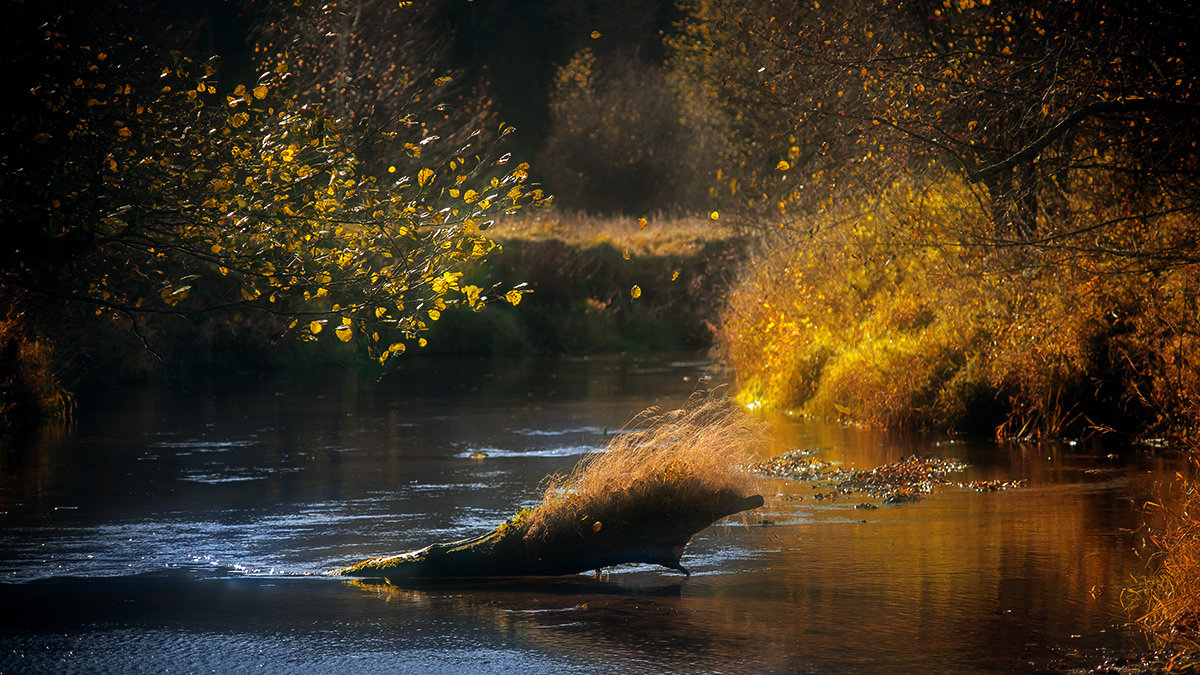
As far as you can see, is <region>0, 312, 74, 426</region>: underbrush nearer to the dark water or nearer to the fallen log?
the dark water

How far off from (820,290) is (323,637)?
17.2 metres

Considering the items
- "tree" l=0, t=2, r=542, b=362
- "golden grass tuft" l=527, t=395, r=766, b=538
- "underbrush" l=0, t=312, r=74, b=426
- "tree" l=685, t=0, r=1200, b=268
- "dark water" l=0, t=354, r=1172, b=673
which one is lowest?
"dark water" l=0, t=354, r=1172, b=673

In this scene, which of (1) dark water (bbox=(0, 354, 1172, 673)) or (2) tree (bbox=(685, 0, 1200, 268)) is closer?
(1) dark water (bbox=(0, 354, 1172, 673))

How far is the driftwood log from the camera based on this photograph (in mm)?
11156

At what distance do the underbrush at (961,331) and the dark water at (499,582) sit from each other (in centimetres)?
115

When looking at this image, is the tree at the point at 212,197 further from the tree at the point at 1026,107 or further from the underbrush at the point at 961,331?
the underbrush at the point at 961,331

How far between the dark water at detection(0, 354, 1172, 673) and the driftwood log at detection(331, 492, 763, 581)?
0.80ft

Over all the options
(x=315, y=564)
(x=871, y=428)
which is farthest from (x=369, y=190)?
(x=871, y=428)

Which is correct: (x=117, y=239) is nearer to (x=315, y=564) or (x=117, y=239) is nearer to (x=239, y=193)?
(x=239, y=193)

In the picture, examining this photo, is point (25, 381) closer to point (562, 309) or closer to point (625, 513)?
point (625, 513)

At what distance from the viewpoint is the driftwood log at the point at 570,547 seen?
11.2 meters

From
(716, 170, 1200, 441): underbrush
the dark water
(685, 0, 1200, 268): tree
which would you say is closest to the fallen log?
the dark water

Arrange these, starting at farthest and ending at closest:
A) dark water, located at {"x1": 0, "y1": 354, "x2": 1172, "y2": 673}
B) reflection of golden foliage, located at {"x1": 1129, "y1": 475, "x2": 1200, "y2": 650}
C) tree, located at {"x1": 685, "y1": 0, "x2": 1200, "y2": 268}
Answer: tree, located at {"x1": 685, "y1": 0, "x2": 1200, "y2": 268} < dark water, located at {"x1": 0, "y1": 354, "x2": 1172, "y2": 673} < reflection of golden foliage, located at {"x1": 1129, "y1": 475, "x2": 1200, "y2": 650}

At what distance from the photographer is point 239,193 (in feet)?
39.0
